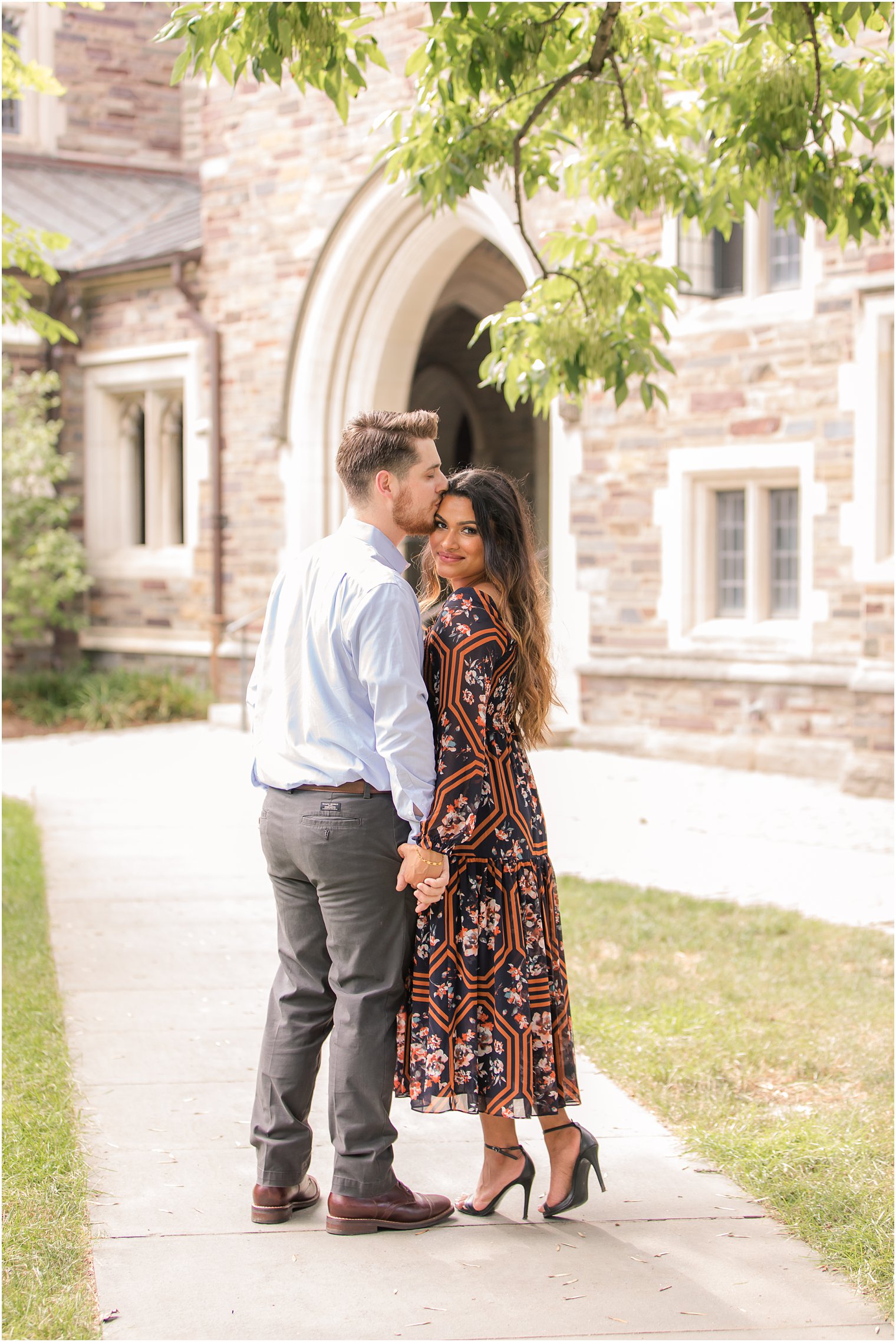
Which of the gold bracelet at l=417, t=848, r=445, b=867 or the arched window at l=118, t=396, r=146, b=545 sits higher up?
the arched window at l=118, t=396, r=146, b=545

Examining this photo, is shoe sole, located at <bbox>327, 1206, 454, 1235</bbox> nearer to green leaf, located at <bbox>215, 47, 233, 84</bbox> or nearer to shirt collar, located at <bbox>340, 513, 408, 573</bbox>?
shirt collar, located at <bbox>340, 513, 408, 573</bbox>

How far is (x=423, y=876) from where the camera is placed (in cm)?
286

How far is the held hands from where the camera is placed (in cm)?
285

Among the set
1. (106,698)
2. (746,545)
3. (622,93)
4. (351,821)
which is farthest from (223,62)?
(106,698)

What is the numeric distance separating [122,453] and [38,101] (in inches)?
185

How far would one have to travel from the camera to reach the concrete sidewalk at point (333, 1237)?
104 inches

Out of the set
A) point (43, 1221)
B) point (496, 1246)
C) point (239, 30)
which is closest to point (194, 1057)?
point (43, 1221)

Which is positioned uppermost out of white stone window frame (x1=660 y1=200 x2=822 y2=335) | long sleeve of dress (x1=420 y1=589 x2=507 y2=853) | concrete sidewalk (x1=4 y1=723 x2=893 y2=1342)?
white stone window frame (x1=660 y1=200 x2=822 y2=335)

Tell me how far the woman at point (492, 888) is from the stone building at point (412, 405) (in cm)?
604

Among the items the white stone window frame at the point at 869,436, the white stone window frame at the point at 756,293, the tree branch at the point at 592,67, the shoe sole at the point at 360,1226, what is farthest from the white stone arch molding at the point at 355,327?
the shoe sole at the point at 360,1226

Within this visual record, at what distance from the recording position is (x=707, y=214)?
4613 millimetres

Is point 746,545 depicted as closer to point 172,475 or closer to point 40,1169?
point 172,475

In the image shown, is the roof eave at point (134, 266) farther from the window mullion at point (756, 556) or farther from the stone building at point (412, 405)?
the window mullion at point (756, 556)

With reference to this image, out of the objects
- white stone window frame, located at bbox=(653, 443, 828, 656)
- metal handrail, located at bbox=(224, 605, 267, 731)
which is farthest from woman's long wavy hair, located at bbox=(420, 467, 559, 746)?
metal handrail, located at bbox=(224, 605, 267, 731)
